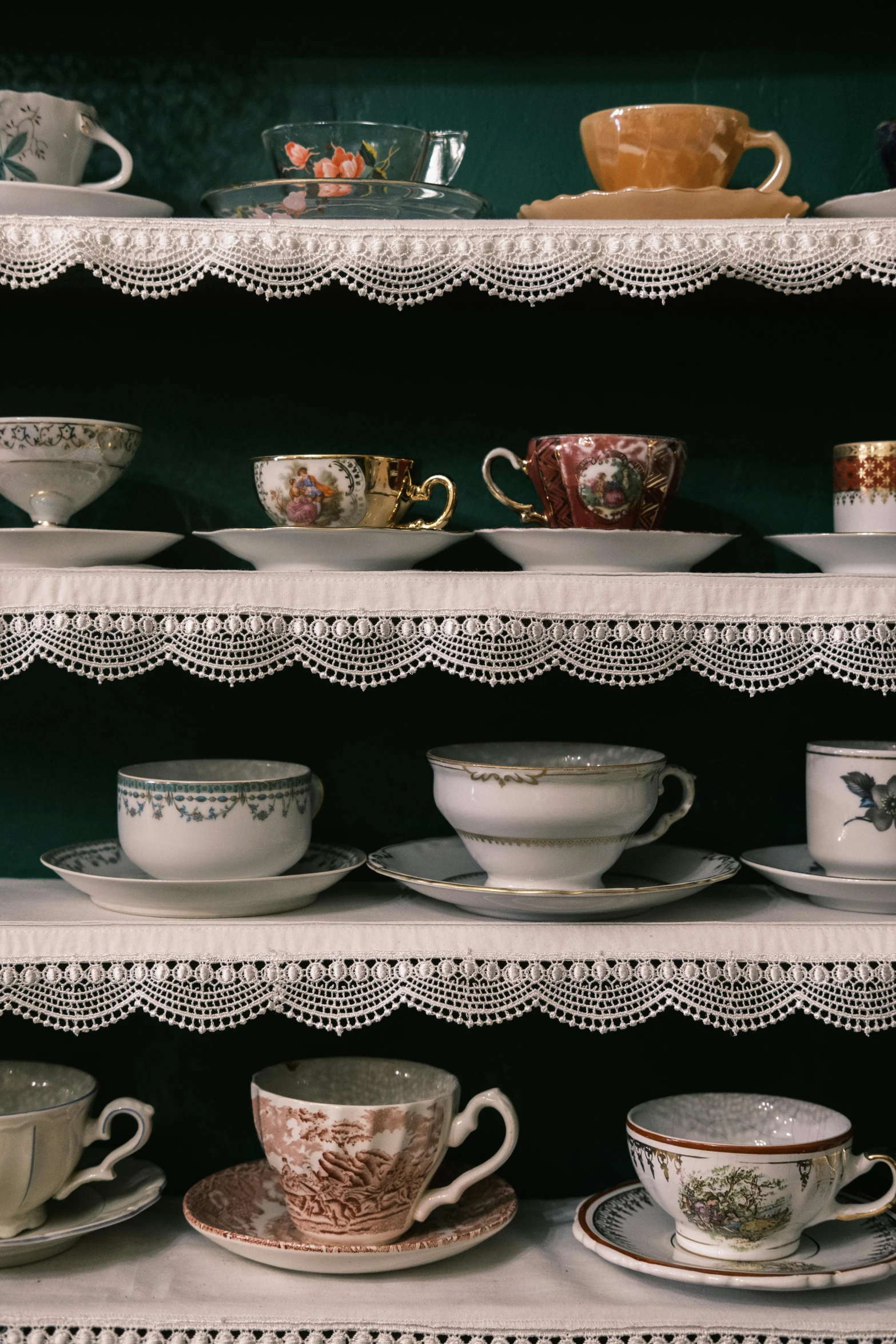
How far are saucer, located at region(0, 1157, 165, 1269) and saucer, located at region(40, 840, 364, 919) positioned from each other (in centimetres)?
25

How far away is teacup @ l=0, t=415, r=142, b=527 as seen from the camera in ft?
3.36

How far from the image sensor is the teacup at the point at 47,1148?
1016mm

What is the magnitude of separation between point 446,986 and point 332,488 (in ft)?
1.29

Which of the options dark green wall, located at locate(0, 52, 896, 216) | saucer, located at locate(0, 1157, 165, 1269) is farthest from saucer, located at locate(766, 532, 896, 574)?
saucer, located at locate(0, 1157, 165, 1269)

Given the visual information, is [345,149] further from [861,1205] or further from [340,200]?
[861,1205]

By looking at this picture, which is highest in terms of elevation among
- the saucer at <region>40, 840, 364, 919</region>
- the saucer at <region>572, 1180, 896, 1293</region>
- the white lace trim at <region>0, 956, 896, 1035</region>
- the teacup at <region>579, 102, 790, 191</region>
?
the teacup at <region>579, 102, 790, 191</region>

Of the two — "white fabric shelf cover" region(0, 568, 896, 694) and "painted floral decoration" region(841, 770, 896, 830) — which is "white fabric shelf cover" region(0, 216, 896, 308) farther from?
"painted floral decoration" region(841, 770, 896, 830)

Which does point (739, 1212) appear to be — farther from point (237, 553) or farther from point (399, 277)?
point (399, 277)

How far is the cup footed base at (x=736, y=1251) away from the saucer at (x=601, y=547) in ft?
1.71

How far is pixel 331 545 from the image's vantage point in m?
1.02

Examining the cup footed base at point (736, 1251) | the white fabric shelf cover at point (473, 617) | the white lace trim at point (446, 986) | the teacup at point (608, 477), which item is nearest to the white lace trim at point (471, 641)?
the white fabric shelf cover at point (473, 617)

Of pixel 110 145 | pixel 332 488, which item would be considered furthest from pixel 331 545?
pixel 110 145

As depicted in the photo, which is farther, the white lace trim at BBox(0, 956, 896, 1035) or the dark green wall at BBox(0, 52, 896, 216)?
the dark green wall at BBox(0, 52, 896, 216)

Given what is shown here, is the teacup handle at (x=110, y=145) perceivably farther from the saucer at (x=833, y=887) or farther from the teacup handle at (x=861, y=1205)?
the teacup handle at (x=861, y=1205)
